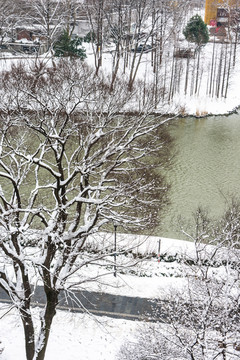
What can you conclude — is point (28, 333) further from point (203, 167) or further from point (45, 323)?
point (203, 167)

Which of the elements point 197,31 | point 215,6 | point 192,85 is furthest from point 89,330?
point 215,6

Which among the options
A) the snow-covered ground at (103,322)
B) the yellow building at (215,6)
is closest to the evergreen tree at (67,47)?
the yellow building at (215,6)

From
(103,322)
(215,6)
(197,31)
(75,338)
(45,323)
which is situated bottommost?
(75,338)

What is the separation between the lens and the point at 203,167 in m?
20.9

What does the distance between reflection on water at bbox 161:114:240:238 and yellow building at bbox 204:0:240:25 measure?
16342 mm

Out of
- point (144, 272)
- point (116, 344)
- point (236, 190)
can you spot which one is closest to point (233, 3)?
point (236, 190)

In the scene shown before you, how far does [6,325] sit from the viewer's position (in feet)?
36.3

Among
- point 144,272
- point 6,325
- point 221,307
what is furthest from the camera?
point 144,272

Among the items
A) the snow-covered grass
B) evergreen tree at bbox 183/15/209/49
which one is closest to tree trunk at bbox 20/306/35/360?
the snow-covered grass

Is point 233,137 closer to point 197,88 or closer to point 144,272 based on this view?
point 197,88

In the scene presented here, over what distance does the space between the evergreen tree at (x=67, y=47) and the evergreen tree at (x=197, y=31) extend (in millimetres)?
8460

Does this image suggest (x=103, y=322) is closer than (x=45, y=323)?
No

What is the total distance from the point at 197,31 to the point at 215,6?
10.3 metres

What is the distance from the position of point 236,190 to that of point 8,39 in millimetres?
24292
